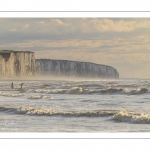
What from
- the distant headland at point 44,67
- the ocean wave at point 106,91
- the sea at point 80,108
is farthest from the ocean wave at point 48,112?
the ocean wave at point 106,91

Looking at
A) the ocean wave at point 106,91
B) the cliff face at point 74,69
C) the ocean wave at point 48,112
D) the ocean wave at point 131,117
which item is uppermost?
the cliff face at point 74,69

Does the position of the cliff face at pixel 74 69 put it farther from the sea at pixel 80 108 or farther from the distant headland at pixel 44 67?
the sea at pixel 80 108

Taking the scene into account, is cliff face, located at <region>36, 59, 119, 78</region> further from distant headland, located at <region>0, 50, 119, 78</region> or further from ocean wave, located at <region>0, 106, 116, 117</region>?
ocean wave, located at <region>0, 106, 116, 117</region>

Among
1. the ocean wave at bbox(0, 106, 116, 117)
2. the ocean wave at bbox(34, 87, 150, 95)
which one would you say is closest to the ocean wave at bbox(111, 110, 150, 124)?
the ocean wave at bbox(0, 106, 116, 117)

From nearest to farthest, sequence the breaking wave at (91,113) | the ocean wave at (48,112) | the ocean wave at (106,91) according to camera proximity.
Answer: the breaking wave at (91,113), the ocean wave at (48,112), the ocean wave at (106,91)

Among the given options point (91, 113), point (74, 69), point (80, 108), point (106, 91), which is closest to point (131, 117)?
point (91, 113)
